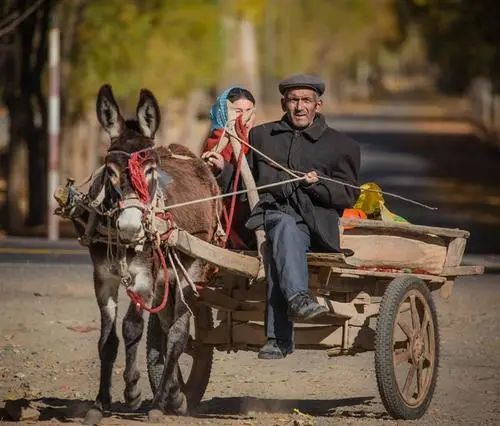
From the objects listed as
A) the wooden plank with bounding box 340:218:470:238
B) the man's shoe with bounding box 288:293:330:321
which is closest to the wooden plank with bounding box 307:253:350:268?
the man's shoe with bounding box 288:293:330:321

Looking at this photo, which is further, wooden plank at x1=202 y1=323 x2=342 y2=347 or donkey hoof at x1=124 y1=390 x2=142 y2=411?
wooden plank at x1=202 y1=323 x2=342 y2=347

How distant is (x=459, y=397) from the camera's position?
468 inches

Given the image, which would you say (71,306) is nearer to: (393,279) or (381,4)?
(393,279)

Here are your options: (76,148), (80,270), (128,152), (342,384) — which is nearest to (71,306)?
(80,270)

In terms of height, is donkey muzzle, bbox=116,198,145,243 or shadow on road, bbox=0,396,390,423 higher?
donkey muzzle, bbox=116,198,145,243

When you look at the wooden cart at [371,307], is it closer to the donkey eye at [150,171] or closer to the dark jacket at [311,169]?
the dark jacket at [311,169]

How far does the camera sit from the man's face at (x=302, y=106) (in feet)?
32.9

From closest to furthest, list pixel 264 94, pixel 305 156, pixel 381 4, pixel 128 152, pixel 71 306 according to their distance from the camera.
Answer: pixel 128 152 → pixel 305 156 → pixel 71 306 → pixel 264 94 → pixel 381 4

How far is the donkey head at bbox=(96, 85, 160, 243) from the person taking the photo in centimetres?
912

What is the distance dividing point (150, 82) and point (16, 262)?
22.4 m

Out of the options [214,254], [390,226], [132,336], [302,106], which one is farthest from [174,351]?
[302,106]

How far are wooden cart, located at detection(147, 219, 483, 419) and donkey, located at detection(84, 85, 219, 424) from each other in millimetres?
358

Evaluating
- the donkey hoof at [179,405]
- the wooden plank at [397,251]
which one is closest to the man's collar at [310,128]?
the wooden plank at [397,251]

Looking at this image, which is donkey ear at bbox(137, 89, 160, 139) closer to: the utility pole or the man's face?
the man's face
